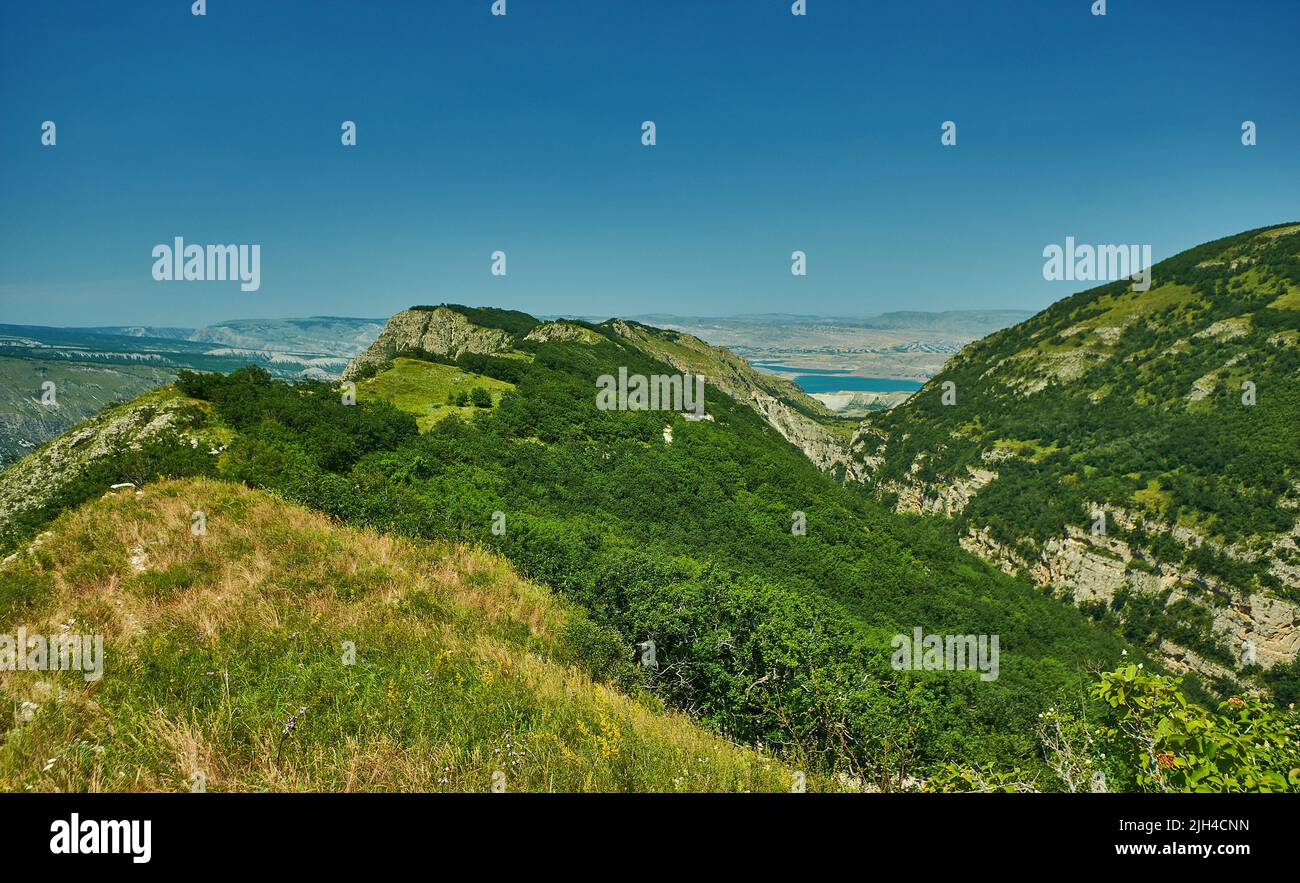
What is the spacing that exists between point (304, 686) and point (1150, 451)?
112853 millimetres

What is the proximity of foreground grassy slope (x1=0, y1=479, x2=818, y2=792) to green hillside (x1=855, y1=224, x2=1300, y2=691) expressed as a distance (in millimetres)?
88094

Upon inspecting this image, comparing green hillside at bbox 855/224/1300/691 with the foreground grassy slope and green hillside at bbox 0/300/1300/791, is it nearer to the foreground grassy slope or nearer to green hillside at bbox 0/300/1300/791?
green hillside at bbox 0/300/1300/791

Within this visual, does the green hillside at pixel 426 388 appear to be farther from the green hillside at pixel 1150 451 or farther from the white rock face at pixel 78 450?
the green hillside at pixel 1150 451

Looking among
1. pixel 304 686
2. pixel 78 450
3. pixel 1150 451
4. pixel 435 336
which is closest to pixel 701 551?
pixel 304 686

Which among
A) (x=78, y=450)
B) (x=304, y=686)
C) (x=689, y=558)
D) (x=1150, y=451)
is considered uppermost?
(x=78, y=450)

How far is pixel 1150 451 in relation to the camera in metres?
82.2

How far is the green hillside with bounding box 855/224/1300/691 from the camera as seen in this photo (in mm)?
63094

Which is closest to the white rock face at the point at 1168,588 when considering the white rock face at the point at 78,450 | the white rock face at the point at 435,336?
the white rock face at the point at 435,336

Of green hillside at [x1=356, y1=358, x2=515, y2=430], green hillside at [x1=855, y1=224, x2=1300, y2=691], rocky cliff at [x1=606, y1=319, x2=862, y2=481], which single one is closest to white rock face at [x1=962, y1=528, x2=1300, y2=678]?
green hillside at [x1=855, y1=224, x2=1300, y2=691]

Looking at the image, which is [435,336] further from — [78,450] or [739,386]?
[739,386]

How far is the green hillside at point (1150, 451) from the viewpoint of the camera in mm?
63094

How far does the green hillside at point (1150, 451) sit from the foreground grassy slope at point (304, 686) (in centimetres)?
8809

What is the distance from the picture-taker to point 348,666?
5.80m
